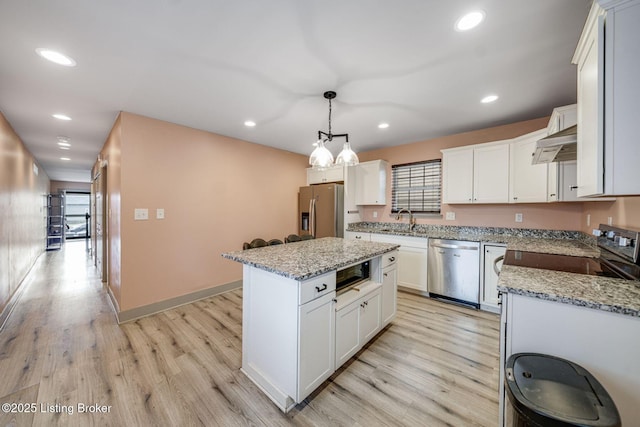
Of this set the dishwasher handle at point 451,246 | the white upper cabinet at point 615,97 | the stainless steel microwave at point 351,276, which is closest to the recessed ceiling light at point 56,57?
the stainless steel microwave at point 351,276

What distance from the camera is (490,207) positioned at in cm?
340

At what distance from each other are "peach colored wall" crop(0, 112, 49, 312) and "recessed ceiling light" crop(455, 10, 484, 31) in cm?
466

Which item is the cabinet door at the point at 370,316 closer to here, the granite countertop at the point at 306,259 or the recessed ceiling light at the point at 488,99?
the granite countertop at the point at 306,259

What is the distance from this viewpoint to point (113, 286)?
3.19 metres

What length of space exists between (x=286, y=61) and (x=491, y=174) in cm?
291

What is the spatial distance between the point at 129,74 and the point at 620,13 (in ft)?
10.1

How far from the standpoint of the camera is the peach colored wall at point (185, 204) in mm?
2801

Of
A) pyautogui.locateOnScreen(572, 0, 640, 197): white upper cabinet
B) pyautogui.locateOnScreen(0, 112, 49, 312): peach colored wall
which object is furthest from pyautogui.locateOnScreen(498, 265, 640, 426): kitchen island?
pyautogui.locateOnScreen(0, 112, 49, 312): peach colored wall

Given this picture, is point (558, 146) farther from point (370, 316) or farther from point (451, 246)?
point (370, 316)

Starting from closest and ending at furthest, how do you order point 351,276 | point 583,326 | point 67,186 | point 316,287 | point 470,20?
1. point 583,326
2. point 470,20
3. point 316,287
4. point 351,276
5. point 67,186

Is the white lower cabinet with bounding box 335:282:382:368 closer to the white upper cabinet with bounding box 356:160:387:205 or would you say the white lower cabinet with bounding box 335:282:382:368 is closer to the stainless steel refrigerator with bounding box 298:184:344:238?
Result: the stainless steel refrigerator with bounding box 298:184:344:238

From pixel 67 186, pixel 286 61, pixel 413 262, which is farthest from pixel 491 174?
pixel 67 186

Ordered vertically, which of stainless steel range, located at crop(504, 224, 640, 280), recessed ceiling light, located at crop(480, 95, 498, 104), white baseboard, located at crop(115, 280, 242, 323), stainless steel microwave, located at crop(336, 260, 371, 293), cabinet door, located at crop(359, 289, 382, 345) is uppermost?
→ recessed ceiling light, located at crop(480, 95, 498, 104)

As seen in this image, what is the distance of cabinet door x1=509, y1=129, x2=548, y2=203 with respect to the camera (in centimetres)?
273
